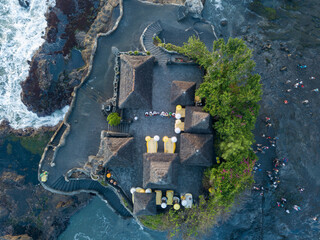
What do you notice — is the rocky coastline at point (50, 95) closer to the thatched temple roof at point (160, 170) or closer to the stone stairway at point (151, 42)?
the stone stairway at point (151, 42)

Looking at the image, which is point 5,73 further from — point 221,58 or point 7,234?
point 221,58

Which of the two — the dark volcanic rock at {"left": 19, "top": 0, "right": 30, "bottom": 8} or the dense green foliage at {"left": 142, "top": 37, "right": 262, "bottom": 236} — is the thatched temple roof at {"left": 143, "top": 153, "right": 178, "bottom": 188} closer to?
the dense green foliage at {"left": 142, "top": 37, "right": 262, "bottom": 236}

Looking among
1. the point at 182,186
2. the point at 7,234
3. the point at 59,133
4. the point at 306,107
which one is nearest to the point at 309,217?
the point at 306,107

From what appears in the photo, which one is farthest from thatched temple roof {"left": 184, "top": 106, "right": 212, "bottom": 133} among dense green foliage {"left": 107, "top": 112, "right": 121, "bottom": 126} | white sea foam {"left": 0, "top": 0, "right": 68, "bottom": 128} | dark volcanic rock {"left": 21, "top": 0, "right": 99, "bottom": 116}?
white sea foam {"left": 0, "top": 0, "right": 68, "bottom": 128}

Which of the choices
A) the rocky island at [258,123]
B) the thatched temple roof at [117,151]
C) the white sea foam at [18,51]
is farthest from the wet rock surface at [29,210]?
the thatched temple roof at [117,151]

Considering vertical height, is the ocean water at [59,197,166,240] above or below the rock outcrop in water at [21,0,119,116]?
below

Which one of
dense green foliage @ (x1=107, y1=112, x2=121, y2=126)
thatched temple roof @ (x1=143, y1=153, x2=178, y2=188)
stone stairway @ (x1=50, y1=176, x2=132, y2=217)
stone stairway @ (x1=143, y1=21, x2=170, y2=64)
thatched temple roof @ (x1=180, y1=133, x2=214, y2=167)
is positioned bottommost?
stone stairway @ (x1=50, y1=176, x2=132, y2=217)

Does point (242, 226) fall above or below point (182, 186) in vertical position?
below
